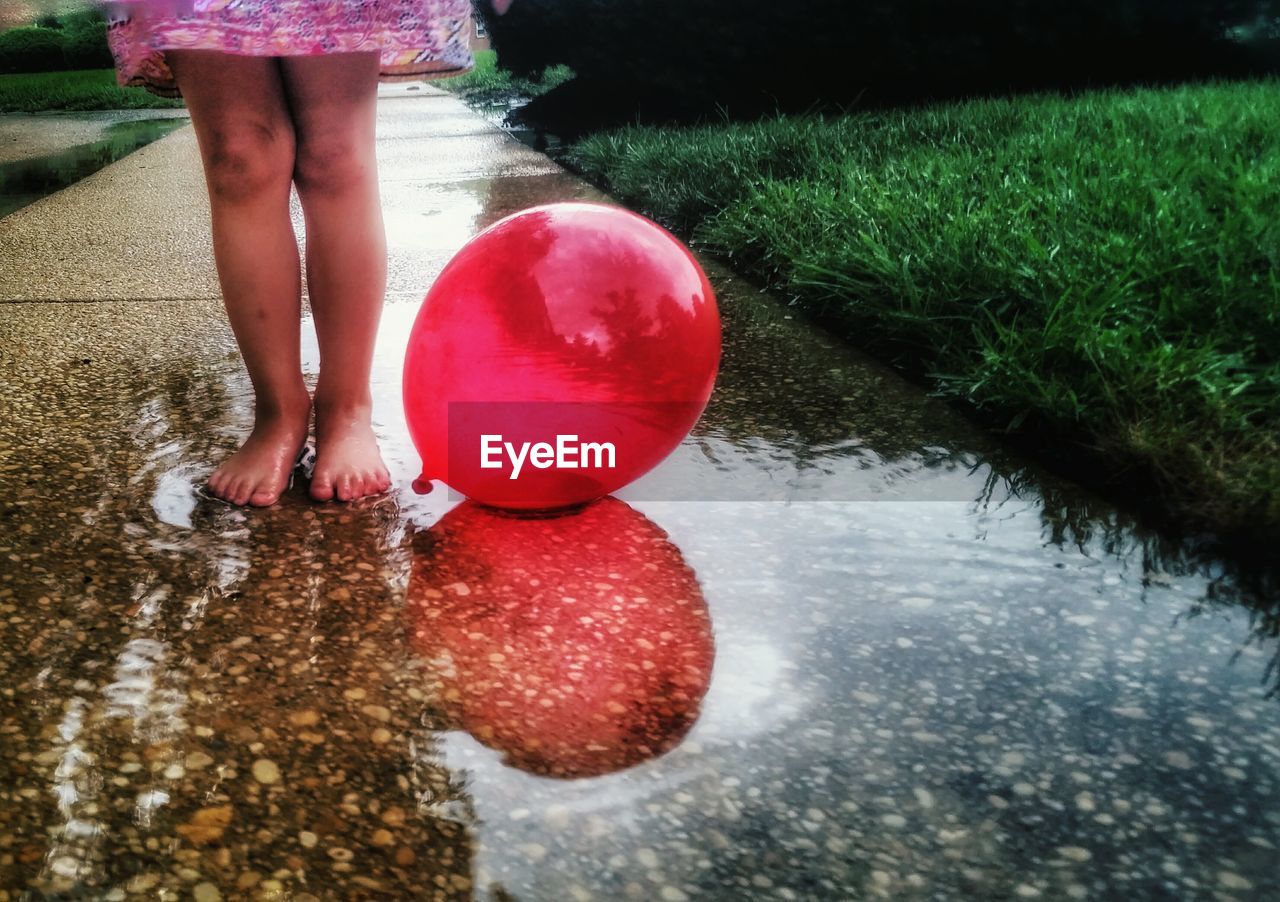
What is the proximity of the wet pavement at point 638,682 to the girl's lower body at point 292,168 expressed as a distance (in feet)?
0.55

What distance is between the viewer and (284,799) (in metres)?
1.35

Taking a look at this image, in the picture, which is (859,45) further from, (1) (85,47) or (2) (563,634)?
(1) (85,47)

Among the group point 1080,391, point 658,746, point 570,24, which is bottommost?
point 658,746

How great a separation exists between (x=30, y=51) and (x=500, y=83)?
14541 millimetres

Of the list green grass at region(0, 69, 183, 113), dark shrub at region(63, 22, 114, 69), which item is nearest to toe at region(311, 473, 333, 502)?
green grass at region(0, 69, 183, 113)

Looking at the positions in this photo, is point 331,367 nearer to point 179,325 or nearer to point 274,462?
point 274,462

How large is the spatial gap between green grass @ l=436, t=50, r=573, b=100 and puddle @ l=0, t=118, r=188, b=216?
288 centimetres

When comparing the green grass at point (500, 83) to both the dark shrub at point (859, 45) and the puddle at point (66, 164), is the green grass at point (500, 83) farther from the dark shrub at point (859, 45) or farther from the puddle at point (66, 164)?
the dark shrub at point (859, 45)

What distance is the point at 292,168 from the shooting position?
220 cm

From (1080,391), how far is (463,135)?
6.71m

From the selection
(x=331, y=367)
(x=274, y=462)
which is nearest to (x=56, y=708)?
(x=274, y=462)

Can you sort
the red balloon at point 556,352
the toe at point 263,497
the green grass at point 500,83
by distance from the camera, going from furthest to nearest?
the green grass at point 500,83
the toe at point 263,497
the red balloon at point 556,352

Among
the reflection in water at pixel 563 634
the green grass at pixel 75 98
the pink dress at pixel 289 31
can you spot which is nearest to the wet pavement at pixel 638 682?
the reflection in water at pixel 563 634

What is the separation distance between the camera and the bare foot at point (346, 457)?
218cm
